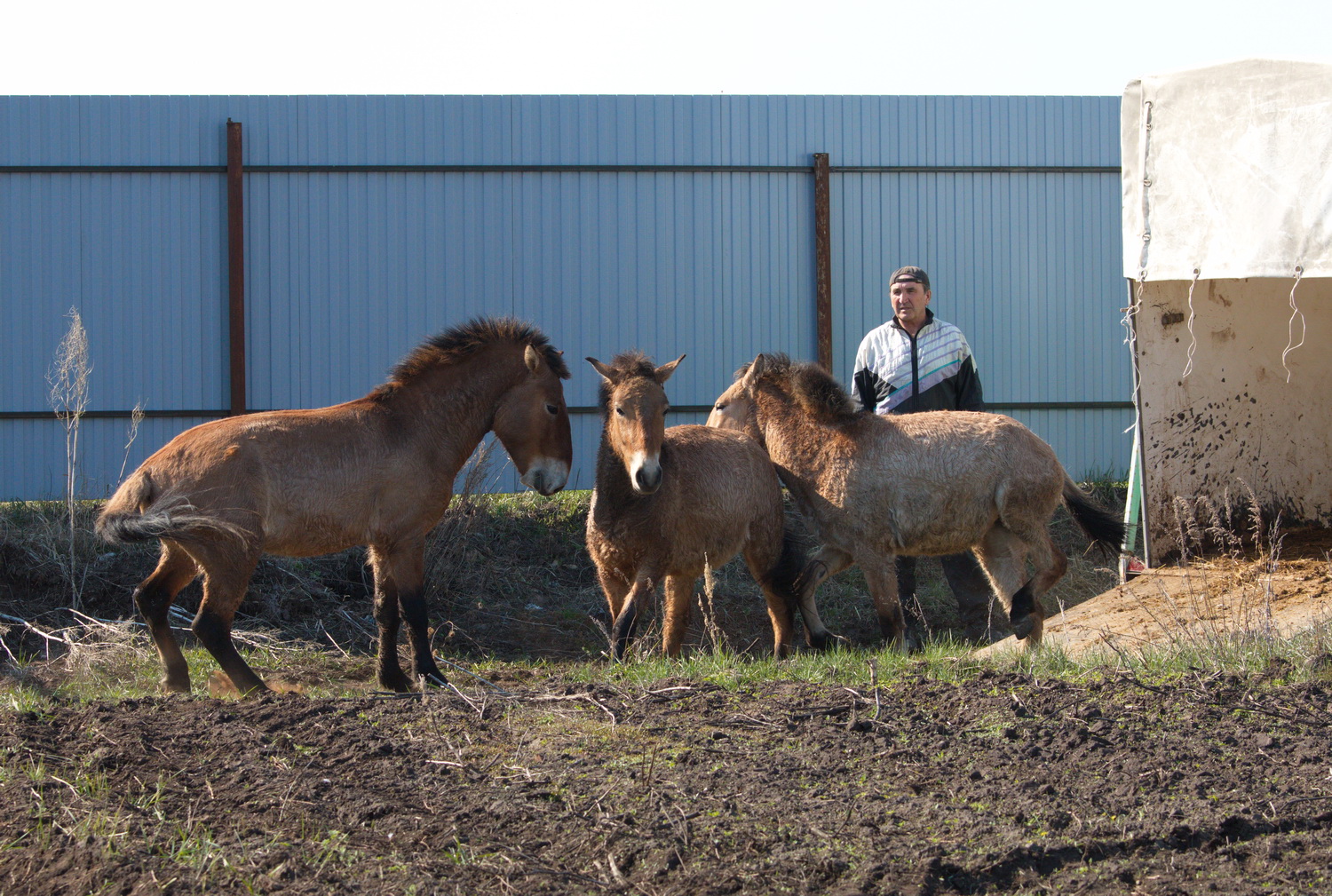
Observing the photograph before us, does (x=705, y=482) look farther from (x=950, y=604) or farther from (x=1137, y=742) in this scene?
(x=950, y=604)

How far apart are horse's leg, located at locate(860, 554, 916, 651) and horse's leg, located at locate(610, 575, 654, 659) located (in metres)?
1.37

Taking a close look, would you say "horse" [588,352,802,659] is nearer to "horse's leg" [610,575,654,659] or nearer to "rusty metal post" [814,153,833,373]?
"horse's leg" [610,575,654,659]

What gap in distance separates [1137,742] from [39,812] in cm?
345

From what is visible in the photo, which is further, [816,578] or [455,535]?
[455,535]

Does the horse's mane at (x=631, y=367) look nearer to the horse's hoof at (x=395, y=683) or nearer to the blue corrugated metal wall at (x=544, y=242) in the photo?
the horse's hoof at (x=395, y=683)

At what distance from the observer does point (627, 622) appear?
19.0 ft

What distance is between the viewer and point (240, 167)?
496 inches

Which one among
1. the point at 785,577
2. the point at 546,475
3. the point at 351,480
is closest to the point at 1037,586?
the point at 785,577

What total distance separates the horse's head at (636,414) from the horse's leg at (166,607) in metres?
2.23

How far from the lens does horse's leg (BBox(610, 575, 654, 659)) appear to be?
5.74m

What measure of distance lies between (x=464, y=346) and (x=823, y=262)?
7.67 m

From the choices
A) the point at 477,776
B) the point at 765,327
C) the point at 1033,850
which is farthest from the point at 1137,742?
the point at 765,327

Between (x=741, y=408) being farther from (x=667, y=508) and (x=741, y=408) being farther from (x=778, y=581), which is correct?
(x=667, y=508)

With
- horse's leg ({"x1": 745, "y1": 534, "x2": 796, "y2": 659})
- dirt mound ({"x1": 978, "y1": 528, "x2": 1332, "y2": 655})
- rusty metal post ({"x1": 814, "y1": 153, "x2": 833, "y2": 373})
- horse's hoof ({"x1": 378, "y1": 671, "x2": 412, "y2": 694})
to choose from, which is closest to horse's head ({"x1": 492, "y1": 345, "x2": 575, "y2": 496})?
horse's hoof ({"x1": 378, "y1": 671, "x2": 412, "y2": 694})
